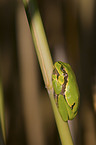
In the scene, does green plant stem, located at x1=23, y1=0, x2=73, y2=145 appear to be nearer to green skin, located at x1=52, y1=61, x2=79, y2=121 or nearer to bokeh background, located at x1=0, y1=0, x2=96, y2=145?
green skin, located at x1=52, y1=61, x2=79, y2=121

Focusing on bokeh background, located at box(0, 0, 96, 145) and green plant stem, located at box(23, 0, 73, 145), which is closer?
green plant stem, located at box(23, 0, 73, 145)

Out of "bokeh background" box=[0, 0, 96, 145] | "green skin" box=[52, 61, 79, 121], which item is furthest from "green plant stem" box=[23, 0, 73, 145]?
"bokeh background" box=[0, 0, 96, 145]

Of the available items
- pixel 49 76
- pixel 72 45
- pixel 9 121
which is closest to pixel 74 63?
pixel 72 45

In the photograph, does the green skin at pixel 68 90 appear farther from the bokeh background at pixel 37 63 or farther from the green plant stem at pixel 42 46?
the bokeh background at pixel 37 63

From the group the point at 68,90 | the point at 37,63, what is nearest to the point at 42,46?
the point at 68,90

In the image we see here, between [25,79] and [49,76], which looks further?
[25,79]

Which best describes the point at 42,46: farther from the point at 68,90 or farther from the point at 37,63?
the point at 37,63

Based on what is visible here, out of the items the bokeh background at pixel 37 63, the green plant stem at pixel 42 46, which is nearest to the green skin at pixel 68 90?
the green plant stem at pixel 42 46

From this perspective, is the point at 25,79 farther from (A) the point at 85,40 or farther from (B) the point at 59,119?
(B) the point at 59,119
